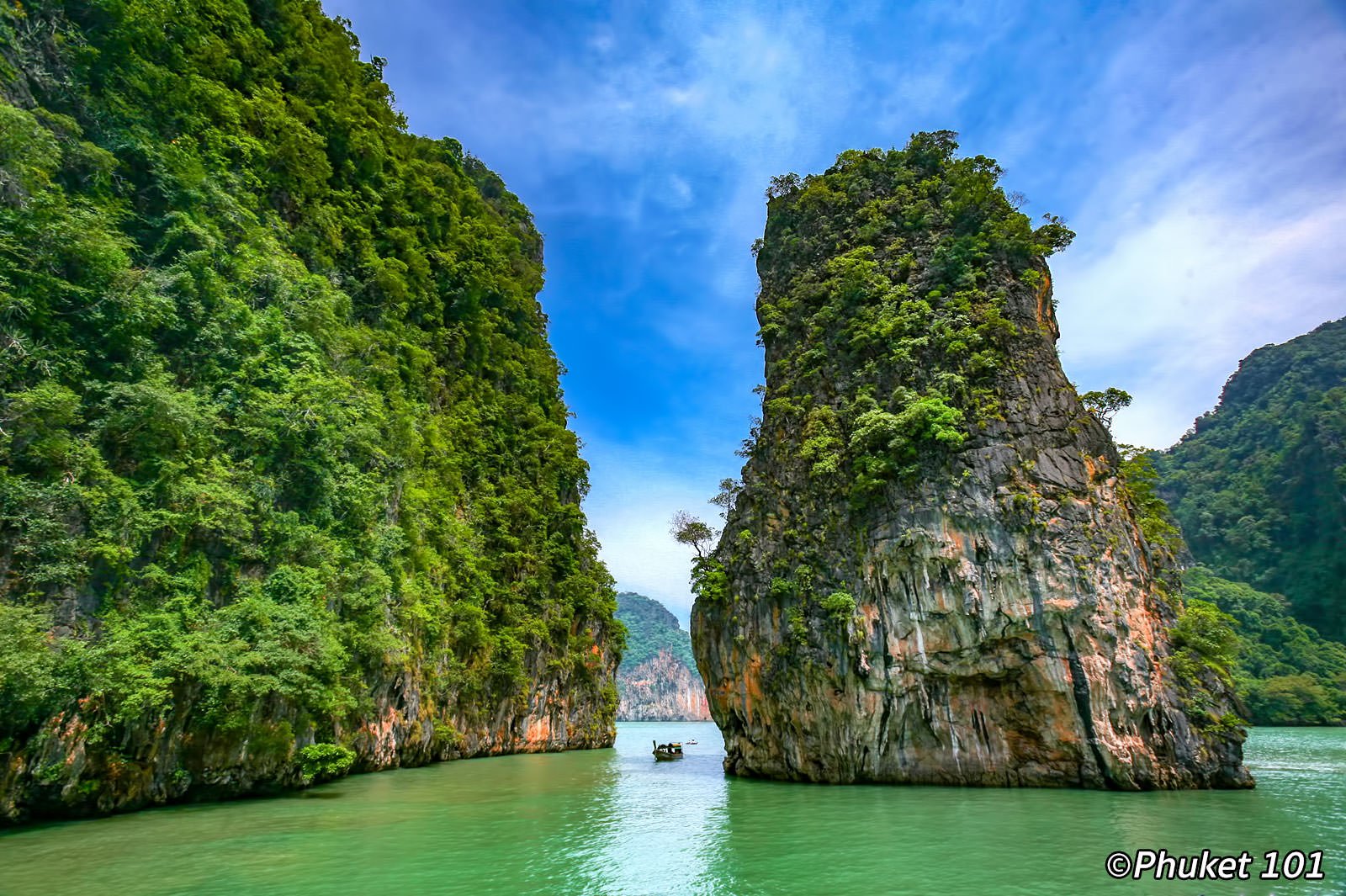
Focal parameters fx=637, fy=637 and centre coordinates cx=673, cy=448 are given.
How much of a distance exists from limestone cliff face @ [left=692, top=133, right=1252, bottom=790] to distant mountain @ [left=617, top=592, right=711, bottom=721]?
137 m

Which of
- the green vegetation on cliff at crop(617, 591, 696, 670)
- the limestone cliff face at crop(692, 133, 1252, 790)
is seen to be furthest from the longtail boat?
the green vegetation on cliff at crop(617, 591, 696, 670)

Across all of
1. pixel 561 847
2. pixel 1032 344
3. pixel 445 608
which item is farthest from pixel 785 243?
pixel 561 847

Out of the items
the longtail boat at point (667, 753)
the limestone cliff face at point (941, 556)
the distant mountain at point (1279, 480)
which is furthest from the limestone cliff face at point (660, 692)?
the limestone cliff face at point (941, 556)

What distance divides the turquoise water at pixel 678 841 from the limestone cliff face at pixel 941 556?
4.93 ft

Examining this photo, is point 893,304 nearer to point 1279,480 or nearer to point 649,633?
point 1279,480

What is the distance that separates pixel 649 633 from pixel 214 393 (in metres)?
168

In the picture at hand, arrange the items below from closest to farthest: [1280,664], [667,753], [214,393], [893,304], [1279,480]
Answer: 1. [214,393]
2. [893,304]
3. [667,753]
4. [1280,664]
5. [1279,480]

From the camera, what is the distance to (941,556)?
1767cm

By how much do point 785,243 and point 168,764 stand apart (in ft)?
83.7

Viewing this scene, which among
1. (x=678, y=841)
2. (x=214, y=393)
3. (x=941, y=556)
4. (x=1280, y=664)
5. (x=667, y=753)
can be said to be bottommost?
(x=667, y=753)

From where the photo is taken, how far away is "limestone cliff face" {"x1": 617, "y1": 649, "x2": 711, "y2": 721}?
15750cm

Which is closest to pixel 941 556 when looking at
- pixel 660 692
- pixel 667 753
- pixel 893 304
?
pixel 893 304

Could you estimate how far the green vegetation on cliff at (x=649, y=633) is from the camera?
164 m

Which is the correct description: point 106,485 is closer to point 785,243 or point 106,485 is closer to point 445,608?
point 445,608
